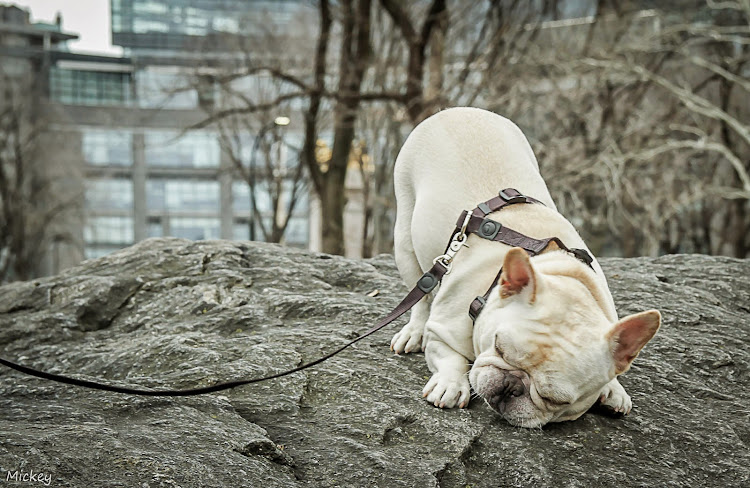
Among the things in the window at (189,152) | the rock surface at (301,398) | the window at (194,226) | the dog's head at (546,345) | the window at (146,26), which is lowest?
the window at (194,226)

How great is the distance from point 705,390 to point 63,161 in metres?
24.1

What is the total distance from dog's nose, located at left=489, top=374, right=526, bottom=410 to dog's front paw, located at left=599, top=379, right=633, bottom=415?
62cm

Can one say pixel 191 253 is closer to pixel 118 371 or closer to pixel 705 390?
pixel 118 371

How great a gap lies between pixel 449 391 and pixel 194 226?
67.3 ft

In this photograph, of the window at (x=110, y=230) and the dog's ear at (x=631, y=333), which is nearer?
the dog's ear at (x=631, y=333)

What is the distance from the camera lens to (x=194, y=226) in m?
23.3

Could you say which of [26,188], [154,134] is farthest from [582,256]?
[26,188]

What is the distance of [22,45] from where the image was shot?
23906 millimetres

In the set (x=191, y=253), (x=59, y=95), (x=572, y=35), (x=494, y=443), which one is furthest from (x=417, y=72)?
(x=59, y=95)

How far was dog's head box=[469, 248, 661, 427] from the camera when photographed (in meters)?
3.14

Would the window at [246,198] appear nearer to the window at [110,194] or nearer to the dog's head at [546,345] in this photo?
the window at [110,194]

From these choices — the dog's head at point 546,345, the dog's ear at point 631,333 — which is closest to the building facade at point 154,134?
the dog's head at point 546,345

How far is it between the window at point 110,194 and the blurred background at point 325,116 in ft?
0.15

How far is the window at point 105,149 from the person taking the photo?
24.2 m
